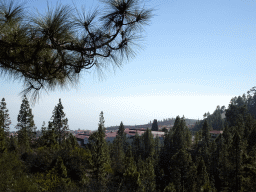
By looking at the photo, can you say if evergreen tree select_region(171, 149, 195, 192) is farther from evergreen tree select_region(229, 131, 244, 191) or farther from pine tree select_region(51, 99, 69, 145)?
pine tree select_region(51, 99, 69, 145)

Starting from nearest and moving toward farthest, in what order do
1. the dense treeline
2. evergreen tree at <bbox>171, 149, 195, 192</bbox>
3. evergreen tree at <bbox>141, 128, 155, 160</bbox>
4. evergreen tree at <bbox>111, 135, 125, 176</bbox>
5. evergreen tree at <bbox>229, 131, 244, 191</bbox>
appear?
the dense treeline
evergreen tree at <bbox>229, 131, 244, 191</bbox>
evergreen tree at <bbox>171, 149, 195, 192</bbox>
evergreen tree at <bbox>111, 135, 125, 176</bbox>
evergreen tree at <bbox>141, 128, 155, 160</bbox>

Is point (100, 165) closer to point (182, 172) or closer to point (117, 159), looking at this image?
point (117, 159)

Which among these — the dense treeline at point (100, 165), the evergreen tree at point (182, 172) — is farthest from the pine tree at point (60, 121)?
the evergreen tree at point (182, 172)

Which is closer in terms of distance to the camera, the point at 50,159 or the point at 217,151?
the point at 50,159

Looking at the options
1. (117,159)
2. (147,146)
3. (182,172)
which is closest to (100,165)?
(117,159)

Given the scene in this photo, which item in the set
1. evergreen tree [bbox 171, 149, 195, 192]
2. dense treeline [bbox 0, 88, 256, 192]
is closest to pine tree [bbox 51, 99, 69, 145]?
dense treeline [bbox 0, 88, 256, 192]

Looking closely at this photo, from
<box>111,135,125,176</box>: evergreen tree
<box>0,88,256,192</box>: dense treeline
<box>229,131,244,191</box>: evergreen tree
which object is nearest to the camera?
<box>0,88,256,192</box>: dense treeline

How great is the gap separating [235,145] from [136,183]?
12.5 m

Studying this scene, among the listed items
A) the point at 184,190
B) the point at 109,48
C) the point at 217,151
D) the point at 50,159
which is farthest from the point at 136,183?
the point at 217,151

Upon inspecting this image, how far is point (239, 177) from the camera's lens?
78.8 feet

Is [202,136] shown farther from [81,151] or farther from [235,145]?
[81,151]

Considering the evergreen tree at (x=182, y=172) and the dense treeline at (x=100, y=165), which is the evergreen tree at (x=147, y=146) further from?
the evergreen tree at (x=182, y=172)

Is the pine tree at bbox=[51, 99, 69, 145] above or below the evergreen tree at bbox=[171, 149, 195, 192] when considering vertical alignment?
above

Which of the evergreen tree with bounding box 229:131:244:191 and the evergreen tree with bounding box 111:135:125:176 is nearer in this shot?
the evergreen tree with bounding box 229:131:244:191
